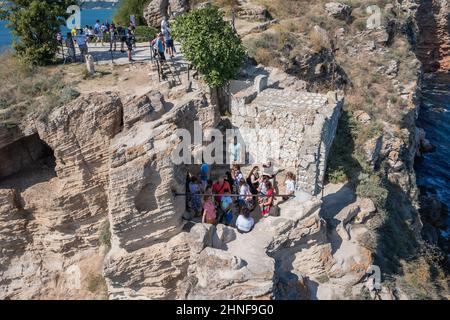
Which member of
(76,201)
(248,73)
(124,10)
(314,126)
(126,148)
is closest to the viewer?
(126,148)

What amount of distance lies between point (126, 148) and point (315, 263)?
6143 millimetres

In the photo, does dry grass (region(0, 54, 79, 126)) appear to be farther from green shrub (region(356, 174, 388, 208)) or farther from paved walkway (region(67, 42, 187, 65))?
green shrub (region(356, 174, 388, 208))

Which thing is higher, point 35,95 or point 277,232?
point 35,95

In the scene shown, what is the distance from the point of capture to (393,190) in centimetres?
1827

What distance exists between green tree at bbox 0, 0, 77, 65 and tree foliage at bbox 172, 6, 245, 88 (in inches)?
202

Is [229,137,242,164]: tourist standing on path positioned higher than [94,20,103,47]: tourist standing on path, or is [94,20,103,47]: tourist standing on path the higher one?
[94,20,103,47]: tourist standing on path

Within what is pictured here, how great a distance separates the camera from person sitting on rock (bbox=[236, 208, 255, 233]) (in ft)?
38.9

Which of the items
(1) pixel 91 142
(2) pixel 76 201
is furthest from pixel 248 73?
(2) pixel 76 201

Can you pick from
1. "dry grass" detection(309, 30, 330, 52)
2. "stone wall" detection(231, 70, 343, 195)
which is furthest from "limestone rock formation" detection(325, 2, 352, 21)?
"stone wall" detection(231, 70, 343, 195)

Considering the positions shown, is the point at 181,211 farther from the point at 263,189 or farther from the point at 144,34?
the point at 144,34

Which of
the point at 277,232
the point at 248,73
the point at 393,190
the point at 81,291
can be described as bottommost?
the point at 81,291

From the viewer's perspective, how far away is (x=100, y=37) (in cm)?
2064

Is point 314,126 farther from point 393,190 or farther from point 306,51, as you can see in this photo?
point 306,51

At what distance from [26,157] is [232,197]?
7.80 metres
